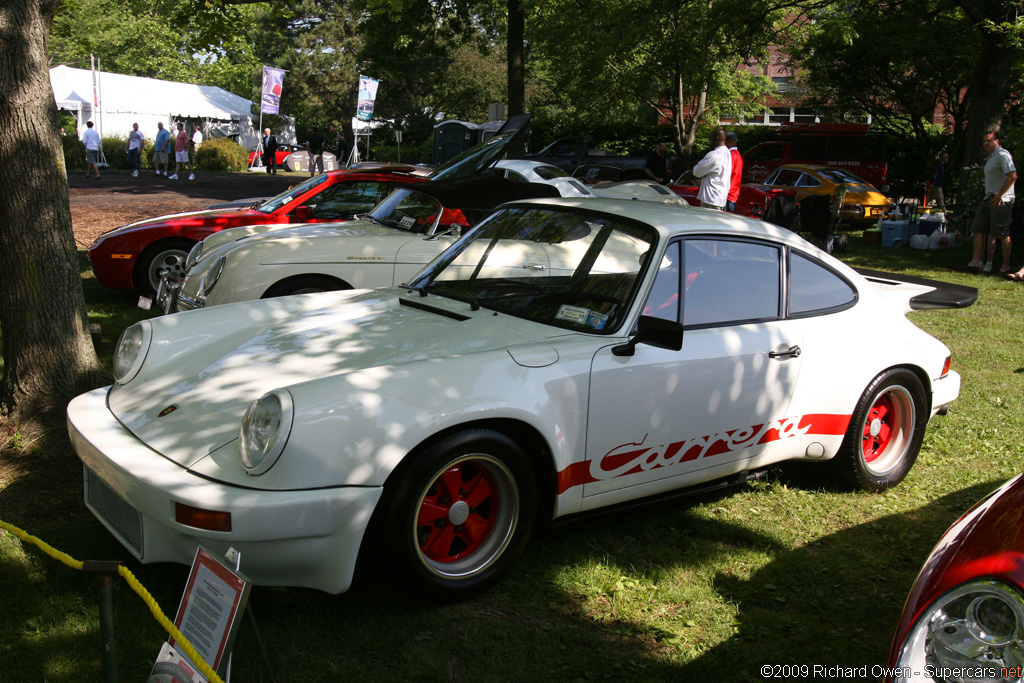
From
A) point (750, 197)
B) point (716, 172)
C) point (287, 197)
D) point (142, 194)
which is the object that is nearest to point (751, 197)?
point (750, 197)

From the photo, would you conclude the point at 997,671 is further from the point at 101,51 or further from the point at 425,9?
the point at 101,51

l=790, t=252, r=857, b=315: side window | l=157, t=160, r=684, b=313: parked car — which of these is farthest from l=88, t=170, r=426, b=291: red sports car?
l=790, t=252, r=857, b=315: side window

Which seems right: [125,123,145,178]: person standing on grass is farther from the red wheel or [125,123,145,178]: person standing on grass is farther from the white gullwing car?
the red wheel

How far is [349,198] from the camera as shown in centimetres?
855

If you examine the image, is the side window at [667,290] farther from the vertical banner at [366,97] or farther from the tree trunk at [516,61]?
the vertical banner at [366,97]

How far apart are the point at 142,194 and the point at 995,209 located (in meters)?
17.3

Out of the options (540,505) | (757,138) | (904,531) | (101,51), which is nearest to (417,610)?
(540,505)

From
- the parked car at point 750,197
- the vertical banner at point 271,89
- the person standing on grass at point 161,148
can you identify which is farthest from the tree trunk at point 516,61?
the vertical banner at point 271,89

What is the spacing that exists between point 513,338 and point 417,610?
113 centimetres

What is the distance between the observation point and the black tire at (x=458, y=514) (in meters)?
2.82

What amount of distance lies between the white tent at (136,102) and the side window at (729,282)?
29.1 m

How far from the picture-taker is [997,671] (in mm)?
1728

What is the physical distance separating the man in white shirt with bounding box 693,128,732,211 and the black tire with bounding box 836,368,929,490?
6.30 m

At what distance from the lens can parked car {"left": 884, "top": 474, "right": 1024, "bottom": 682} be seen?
5.74ft
